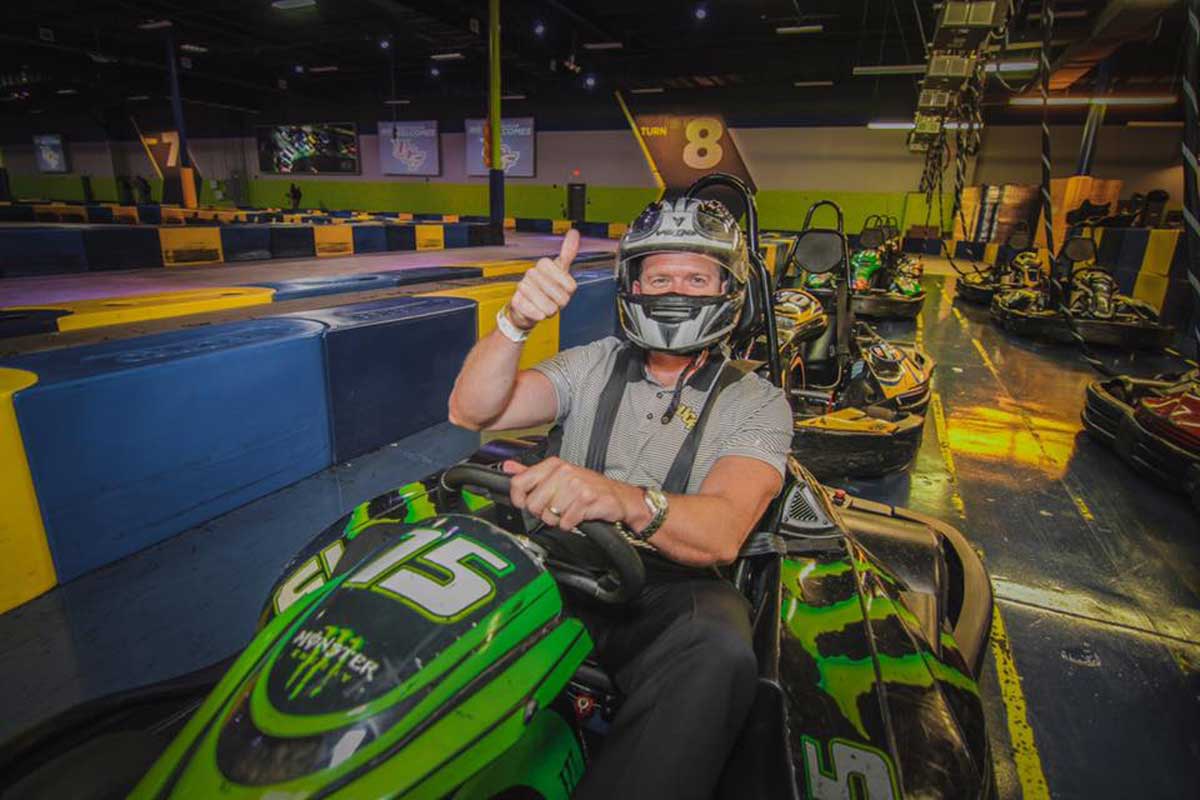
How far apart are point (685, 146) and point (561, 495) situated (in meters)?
19.8

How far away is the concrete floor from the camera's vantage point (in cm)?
152

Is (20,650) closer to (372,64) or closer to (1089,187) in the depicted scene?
(1089,187)

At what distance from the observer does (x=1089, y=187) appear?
12.0 meters

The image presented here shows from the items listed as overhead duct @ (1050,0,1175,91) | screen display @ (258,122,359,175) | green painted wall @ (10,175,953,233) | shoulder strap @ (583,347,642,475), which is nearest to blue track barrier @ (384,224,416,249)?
overhead duct @ (1050,0,1175,91)

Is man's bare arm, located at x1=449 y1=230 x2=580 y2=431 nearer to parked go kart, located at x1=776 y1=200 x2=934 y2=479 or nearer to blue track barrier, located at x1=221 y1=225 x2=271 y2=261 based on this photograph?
parked go kart, located at x1=776 y1=200 x2=934 y2=479

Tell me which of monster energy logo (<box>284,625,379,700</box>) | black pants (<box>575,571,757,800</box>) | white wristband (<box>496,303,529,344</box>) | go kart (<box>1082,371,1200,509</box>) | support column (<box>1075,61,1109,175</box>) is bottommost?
go kart (<box>1082,371,1200,509</box>)

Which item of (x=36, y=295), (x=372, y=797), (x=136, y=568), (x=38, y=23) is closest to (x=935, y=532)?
(x=372, y=797)

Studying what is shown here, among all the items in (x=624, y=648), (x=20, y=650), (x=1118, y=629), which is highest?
(x=624, y=648)

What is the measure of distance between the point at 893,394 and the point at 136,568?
3.67m

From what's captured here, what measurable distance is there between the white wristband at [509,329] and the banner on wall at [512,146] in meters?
20.6

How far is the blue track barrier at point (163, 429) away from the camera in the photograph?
1.68m

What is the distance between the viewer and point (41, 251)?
5801 mm

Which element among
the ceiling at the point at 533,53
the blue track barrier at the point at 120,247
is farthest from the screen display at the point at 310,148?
the blue track barrier at the point at 120,247

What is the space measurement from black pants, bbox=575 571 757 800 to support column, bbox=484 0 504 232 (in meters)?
9.62
